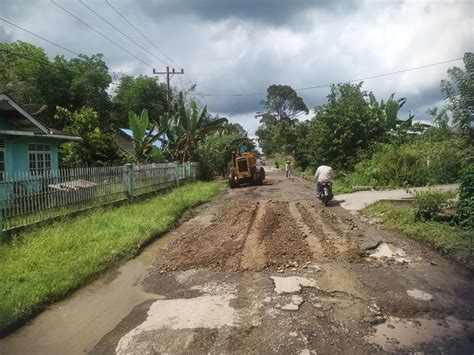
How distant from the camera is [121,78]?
5350 cm

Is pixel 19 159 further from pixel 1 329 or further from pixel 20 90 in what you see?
pixel 20 90

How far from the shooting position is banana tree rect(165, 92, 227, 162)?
26.5 metres

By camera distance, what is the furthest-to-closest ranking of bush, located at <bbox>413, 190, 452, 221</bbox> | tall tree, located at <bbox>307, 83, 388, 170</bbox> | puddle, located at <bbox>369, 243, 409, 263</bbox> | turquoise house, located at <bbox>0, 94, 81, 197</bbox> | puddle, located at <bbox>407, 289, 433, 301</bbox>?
tall tree, located at <bbox>307, 83, 388, 170</bbox> → turquoise house, located at <bbox>0, 94, 81, 197</bbox> → bush, located at <bbox>413, 190, 452, 221</bbox> → puddle, located at <bbox>369, 243, 409, 263</bbox> → puddle, located at <bbox>407, 289, 433, 301</bbox>

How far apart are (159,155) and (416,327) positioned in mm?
21616

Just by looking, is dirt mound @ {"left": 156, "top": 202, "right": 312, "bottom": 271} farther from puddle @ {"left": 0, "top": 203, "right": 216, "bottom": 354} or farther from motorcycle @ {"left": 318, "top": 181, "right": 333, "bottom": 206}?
motorcycle @ {"left": 318, "top": 181, "right": 333, "bottom": 206}

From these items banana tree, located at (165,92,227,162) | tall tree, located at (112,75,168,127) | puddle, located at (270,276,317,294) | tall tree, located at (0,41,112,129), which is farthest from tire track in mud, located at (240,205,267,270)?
tall tree, located at (112,75,168,127)

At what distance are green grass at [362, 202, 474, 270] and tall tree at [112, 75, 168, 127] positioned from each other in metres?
40.6

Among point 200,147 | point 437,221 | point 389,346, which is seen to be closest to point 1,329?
point 389,346

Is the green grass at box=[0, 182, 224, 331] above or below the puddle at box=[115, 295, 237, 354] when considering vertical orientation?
above

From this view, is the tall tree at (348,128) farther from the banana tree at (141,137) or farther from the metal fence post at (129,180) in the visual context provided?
the metal fence post at (129,180)

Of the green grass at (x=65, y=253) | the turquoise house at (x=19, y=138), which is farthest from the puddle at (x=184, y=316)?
the turquoise house at (x=19, y=138)

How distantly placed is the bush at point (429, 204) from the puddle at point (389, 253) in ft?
6.21

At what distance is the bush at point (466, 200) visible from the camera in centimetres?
829

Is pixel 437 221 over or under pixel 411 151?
under
